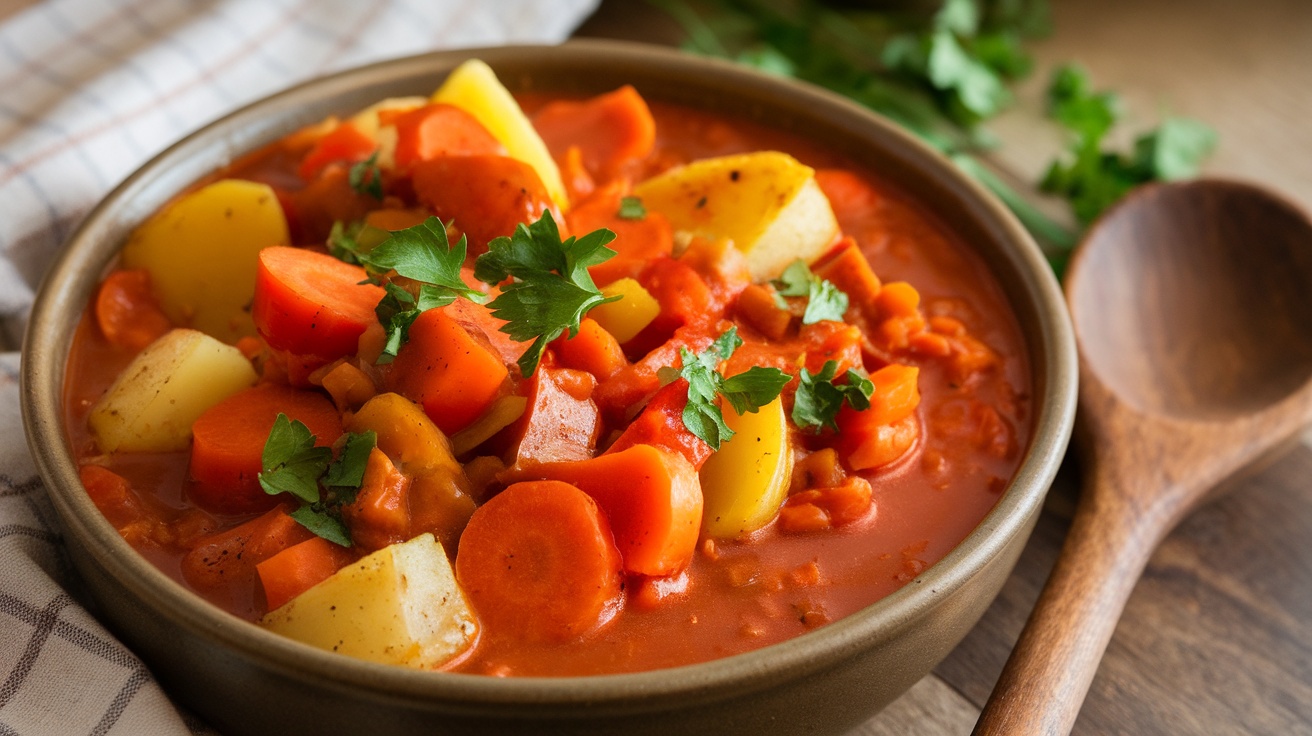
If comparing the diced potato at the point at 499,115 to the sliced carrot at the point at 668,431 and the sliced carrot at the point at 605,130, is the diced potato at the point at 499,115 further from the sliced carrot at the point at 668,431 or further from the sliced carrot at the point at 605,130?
the sliced carrot at the point at 668,431

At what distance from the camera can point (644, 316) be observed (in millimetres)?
2506

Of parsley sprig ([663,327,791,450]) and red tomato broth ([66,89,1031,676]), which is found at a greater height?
parsley sprig ([663,327,791,450])

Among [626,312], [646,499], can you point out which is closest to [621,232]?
[626,312]

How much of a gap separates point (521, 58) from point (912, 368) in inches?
63.3

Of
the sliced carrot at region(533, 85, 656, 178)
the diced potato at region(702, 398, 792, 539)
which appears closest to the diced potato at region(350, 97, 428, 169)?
the sliced carrot at region(533, 85, 656, 178)

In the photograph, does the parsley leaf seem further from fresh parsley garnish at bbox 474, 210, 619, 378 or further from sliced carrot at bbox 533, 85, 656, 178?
sliced carrot at bbox 533, 85, 656, 178

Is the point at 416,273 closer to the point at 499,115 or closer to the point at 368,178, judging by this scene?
the point at 368,178

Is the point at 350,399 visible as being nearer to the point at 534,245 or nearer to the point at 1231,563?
the point at 534,245

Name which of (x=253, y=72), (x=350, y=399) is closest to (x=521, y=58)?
(x=253, y=72)

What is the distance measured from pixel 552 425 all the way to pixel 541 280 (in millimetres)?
283

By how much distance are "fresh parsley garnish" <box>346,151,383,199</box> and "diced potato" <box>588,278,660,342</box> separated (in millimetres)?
650

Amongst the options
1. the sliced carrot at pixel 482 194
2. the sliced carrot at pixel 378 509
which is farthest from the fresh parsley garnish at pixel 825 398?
the sliced carrot at pixel 378 509

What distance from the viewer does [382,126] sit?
302cm

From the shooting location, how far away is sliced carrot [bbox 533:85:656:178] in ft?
10.7
